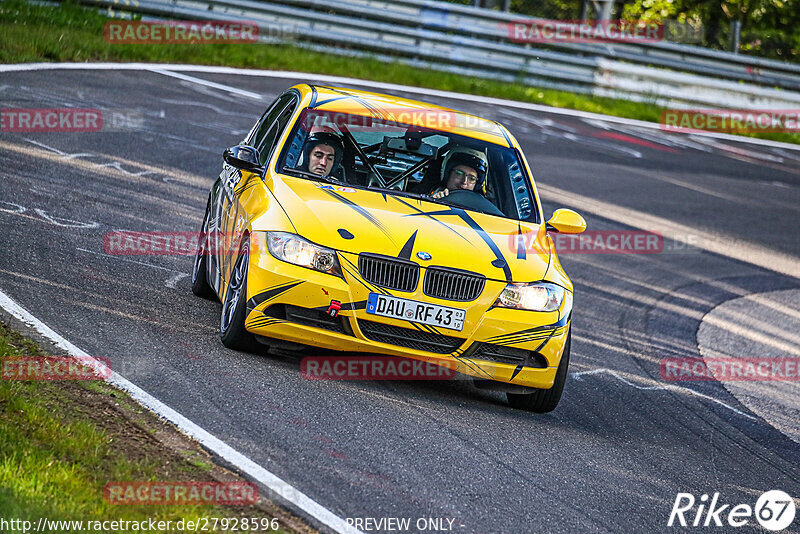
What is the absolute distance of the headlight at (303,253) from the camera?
264 inches

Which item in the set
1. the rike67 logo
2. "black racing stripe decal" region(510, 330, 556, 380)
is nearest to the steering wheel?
"black racing stripe decal" region(510, 330, 556, 380)

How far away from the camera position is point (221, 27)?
2066cm

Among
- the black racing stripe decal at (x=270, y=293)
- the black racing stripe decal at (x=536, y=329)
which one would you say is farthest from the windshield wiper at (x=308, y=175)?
the black racing stripe decal at (x=536, y=329)

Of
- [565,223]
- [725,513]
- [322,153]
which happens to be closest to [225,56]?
[322,153]

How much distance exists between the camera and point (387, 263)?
673 centimetres

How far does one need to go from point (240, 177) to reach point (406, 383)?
2016 millimetres

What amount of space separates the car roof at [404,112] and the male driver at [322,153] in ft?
0.98

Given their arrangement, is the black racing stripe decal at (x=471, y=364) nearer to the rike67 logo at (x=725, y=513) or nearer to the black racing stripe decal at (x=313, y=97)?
the rike67 logo at (x=725, y=513)

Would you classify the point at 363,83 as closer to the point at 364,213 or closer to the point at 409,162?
the point at 409,162

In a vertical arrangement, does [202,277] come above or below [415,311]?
below

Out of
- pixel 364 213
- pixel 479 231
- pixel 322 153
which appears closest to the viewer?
pixel 364 213

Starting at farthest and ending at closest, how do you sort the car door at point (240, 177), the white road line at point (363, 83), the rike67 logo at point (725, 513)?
1. the white road line at point (363, 83)
2. the car door at point (240, 177)
3. the rike67 logo at point (725, 513)

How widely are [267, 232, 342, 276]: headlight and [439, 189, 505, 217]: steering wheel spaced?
1.41 meters

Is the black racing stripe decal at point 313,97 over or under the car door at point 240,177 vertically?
over
